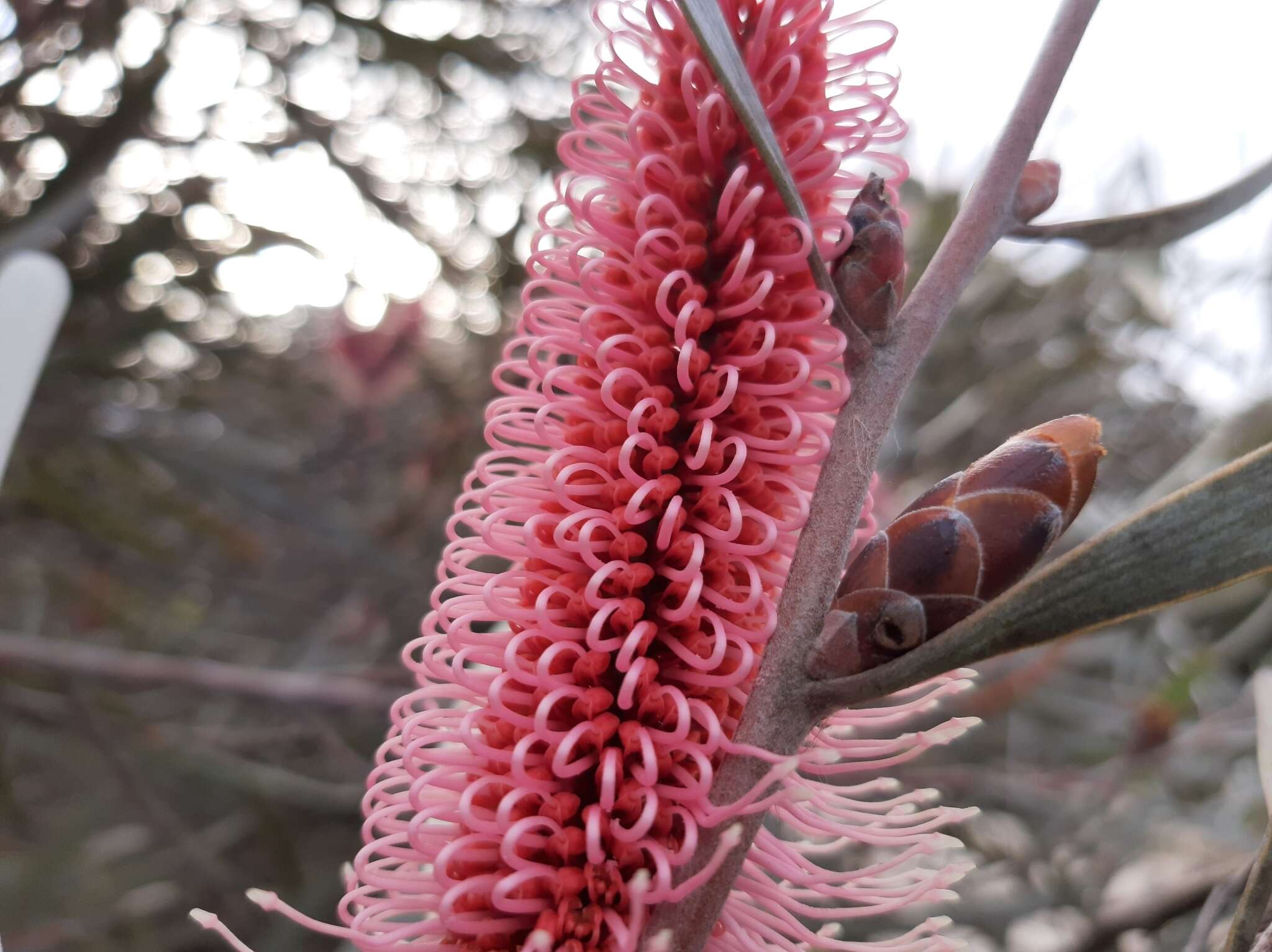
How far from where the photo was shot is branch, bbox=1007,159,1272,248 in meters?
0.61

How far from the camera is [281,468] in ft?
7.84

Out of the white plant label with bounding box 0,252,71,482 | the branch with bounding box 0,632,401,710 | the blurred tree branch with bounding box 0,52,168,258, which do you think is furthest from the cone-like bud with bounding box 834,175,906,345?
the blurred tree branch with bounding box 0,52,168,258

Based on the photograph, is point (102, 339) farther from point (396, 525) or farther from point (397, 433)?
point (397, 433)

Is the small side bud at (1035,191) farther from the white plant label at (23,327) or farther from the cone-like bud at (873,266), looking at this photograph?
the white plant label at (23,327)

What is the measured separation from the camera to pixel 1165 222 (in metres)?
0.63

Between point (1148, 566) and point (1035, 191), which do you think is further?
point (1035, 191)

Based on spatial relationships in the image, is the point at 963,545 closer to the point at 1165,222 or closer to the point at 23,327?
the point at 1165,222

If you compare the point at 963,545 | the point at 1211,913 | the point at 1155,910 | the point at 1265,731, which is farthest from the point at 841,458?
the point at 1155,910

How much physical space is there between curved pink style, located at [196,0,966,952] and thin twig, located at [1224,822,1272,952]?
156 mm

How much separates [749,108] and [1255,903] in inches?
19.6

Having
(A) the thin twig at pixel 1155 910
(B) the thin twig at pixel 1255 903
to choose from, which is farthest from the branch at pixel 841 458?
Result: (A) the thin twig at pixel 1155 910

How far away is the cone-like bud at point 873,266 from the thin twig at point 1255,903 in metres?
0.34

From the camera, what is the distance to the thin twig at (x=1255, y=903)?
0.49 metres

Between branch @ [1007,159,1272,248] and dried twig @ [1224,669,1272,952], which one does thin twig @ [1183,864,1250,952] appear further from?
branch @ [1007,159,1272,248]
